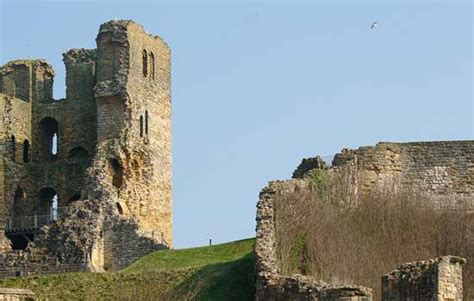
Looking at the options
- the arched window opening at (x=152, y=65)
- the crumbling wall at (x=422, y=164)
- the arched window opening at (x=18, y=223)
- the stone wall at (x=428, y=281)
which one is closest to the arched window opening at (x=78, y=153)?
the arched window opening at (x=18, y=223)

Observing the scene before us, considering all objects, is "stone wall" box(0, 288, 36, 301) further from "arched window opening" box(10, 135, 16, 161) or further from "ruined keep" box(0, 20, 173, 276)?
"arched window opening" box(10, 135, 16, 161)

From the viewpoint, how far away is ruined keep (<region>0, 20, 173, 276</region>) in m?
60.6

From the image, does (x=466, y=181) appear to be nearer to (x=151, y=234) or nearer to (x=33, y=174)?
(x=151, y=234)

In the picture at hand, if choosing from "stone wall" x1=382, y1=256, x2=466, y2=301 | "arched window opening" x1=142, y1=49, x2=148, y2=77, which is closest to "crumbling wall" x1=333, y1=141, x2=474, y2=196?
"stone wall" x1=382, y1=256, x2=466, y2=301

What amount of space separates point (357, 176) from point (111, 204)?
541 inches

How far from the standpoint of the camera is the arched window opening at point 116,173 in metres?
63.7

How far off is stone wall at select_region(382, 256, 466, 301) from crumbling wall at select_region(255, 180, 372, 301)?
0.58 meters

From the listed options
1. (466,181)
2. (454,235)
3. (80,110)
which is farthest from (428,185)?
(80,110)

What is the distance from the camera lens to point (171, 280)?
1850 inches

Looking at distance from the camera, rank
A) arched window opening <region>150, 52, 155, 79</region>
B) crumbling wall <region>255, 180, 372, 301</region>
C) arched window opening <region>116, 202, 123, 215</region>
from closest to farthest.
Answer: crumbling wall <region>255, 180, 372, 301</region> < arched window opening <region>116, 202, 123, 215</region> < arched window opening <region>150, 52, 155, 79</region>

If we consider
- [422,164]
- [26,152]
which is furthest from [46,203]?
[422,164]

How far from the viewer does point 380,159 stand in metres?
51.2

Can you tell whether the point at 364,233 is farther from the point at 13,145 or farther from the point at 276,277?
the point at 13,145

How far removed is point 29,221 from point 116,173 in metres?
4.22
